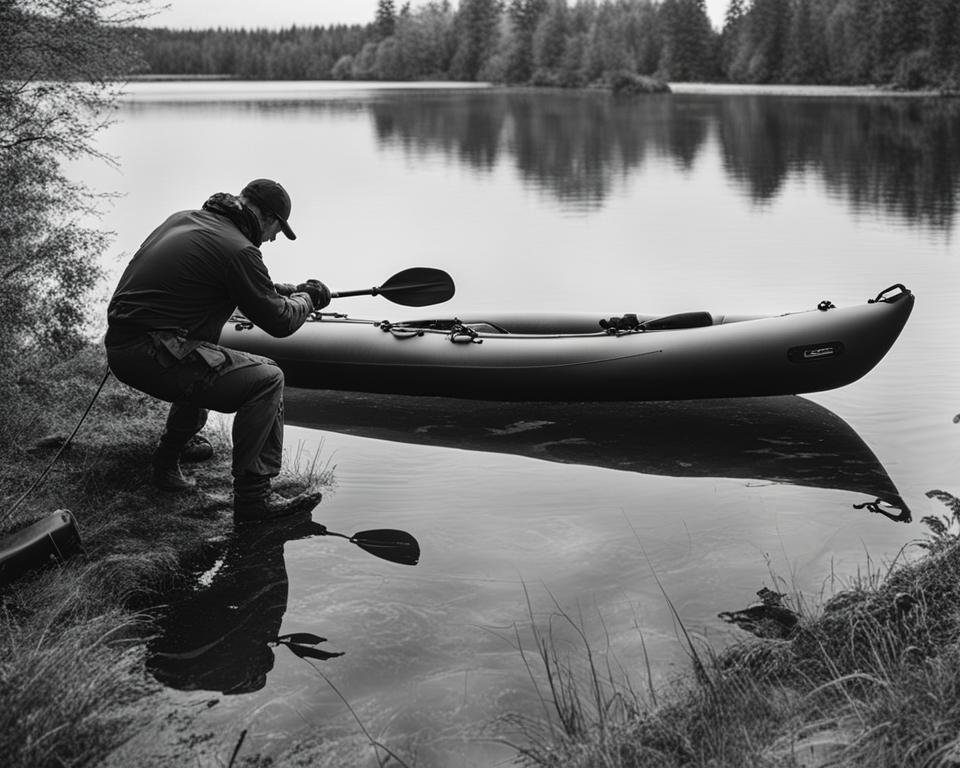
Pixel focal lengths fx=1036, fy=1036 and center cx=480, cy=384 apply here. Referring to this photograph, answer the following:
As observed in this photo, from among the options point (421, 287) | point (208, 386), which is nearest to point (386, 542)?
point (208, 386)

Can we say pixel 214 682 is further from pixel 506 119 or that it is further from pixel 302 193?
pixel 506 119

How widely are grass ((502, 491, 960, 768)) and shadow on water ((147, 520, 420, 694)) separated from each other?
0.98 m

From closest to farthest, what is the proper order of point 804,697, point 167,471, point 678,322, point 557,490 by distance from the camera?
point 804,697 → point 167,471 → point 557,490 → point 678,322

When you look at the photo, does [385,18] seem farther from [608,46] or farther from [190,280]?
[190,280]

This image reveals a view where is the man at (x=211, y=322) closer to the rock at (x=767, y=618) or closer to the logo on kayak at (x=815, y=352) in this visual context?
the rock at (x=767, y=618)

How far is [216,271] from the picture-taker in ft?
14.7

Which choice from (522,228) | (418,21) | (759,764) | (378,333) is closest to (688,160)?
(522,228)

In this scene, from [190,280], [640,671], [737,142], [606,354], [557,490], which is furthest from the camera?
[737,142]

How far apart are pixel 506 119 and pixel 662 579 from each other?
39.0 meters

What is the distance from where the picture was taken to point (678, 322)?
6.74 metres

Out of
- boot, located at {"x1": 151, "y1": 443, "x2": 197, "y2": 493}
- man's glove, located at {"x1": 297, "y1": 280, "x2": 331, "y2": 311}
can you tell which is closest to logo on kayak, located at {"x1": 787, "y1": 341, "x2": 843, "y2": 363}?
man's glove, located at {"x1": 297, "y1": 280, "x2": 331, "y2": 311}

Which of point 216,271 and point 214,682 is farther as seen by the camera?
point 216,271

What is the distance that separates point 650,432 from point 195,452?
2.79 m

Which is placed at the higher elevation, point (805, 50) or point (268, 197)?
point (805, 50)
